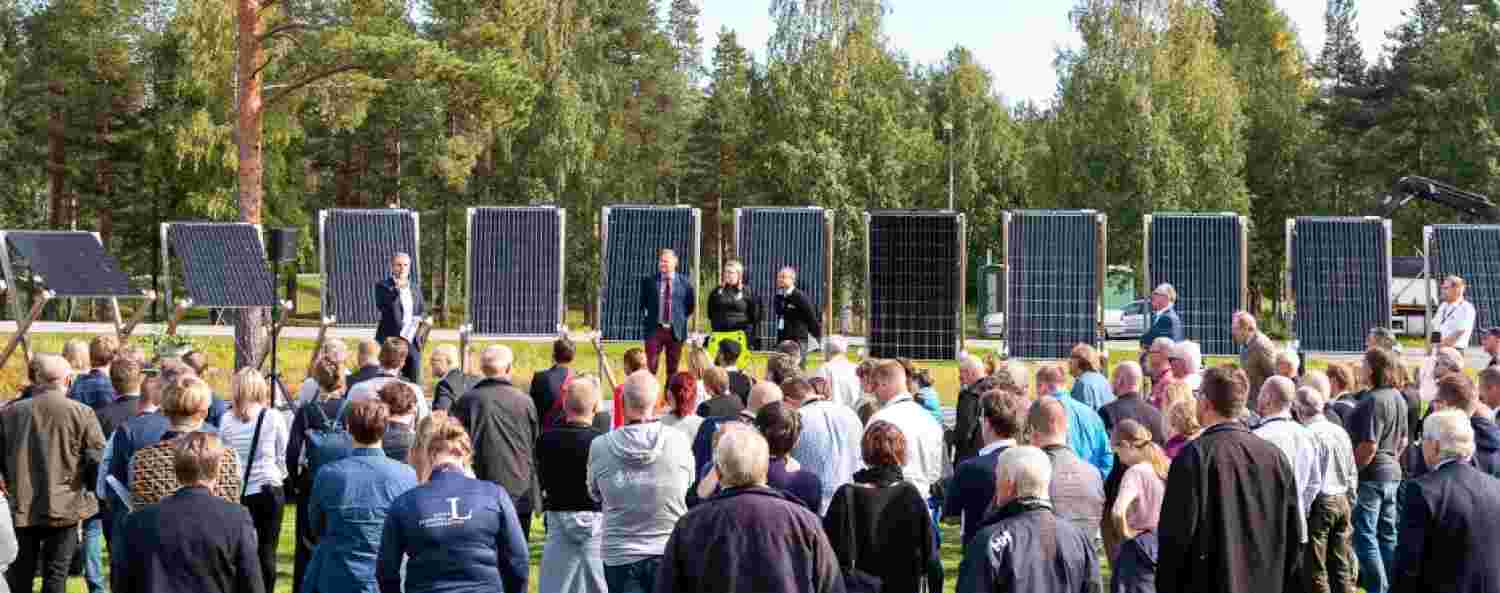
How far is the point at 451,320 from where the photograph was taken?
6222cm

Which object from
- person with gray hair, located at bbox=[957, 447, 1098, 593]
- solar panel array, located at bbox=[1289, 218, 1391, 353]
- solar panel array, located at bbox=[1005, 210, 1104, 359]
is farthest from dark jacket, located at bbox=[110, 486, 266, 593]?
solar panel array, located at bbox=[1289, 218, 1391, 353]

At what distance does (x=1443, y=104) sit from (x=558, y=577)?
165 ft

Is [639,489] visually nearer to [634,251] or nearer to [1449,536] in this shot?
[1449,536]

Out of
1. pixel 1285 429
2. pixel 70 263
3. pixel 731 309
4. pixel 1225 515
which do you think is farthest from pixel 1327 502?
pixel 70 263

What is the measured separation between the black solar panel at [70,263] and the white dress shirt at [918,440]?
1242 centimetres

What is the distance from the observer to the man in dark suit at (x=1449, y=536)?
24.6 ft

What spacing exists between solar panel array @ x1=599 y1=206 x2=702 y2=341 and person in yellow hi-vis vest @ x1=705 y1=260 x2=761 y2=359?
2338 mm

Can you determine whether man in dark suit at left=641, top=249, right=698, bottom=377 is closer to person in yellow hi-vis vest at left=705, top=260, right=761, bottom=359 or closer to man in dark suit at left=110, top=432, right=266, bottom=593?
person in yellow hi-vis vest at left=705, top=260, right=761, bottom=359

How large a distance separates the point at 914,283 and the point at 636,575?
40.8 ft

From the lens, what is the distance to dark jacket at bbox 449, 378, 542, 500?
388 inches

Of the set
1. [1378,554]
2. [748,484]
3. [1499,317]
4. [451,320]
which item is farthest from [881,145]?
[748,484]

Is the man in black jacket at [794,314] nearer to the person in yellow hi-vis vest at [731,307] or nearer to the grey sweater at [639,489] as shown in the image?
the person in yellow hi-vis vest at [731,307]

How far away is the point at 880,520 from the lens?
7.50m

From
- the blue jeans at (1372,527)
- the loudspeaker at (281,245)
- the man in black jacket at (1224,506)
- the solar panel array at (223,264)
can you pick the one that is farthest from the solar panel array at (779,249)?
the man in black jacket at (1224,506)
